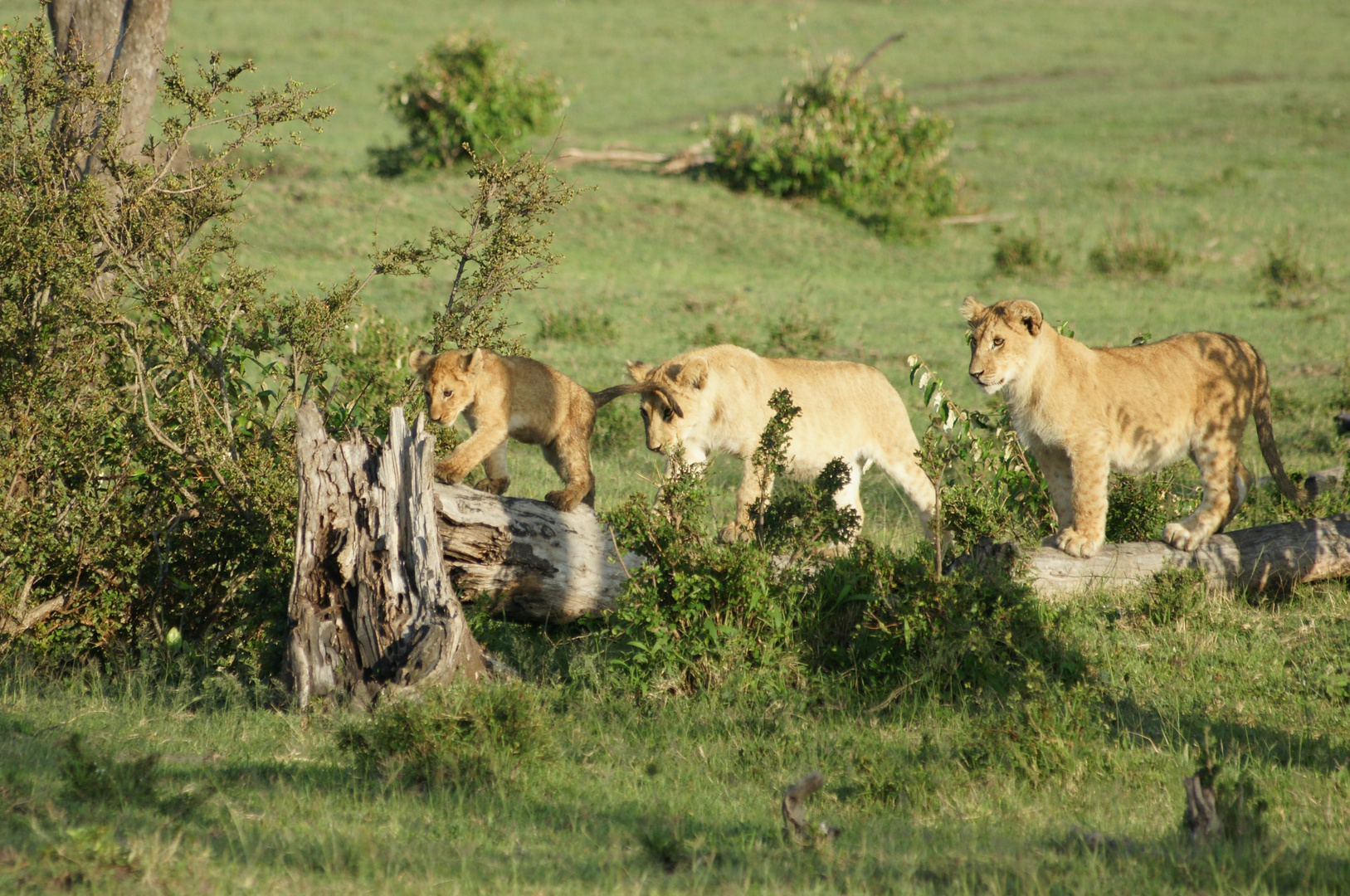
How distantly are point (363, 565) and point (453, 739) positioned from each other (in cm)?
118

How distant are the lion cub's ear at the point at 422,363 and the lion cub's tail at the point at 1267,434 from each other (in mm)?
4665

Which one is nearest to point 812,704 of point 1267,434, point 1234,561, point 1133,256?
point 1234,561

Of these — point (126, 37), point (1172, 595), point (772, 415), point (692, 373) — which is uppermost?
point (126, 37)

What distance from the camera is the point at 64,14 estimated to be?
7598 millimetres

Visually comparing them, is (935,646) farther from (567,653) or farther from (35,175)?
(35,175)

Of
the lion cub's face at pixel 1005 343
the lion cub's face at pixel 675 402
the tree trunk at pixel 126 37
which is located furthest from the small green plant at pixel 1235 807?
the tree trunk at pixel 126 37

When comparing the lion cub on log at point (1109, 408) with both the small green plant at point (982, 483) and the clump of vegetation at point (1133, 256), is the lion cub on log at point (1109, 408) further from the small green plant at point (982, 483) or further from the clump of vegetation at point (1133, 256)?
the clump of vegetation at point (1133, 256)

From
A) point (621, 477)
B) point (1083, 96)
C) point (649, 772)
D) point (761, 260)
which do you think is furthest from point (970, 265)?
point (1083, 96)

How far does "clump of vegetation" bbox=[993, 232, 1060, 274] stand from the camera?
62.6 ft

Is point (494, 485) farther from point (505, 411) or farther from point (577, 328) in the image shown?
point (577, 328)

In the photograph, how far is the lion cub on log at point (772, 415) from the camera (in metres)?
7.73

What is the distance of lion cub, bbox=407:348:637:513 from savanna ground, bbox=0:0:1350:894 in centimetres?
72

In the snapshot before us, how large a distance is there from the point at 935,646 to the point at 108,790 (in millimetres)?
3546

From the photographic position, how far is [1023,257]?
19.2 m
